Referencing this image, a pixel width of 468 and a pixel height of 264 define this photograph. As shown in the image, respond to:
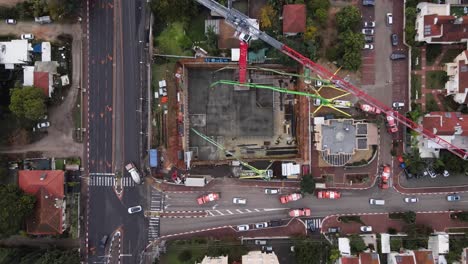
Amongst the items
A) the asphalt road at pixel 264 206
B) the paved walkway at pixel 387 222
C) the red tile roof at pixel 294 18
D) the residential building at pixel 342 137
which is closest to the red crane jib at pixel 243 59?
the red tile roof at pixel 294 18

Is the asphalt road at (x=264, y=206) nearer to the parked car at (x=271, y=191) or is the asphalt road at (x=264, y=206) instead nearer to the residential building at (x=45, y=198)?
the parked car at (x=271, y=191)

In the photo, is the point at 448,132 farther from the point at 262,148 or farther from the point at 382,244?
the point at 262,148

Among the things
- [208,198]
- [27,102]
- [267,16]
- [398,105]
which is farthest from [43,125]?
[398,105]

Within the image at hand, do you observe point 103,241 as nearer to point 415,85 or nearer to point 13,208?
point 13,208

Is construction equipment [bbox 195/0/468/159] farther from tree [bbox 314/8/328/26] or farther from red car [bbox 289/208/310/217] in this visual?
red car [bbox 289/208/310/217]

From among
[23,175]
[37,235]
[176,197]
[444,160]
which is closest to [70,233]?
[37,235]

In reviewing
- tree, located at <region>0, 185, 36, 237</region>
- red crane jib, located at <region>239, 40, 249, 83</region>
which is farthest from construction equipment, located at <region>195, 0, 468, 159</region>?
tree, located at <region>0, 185, 36, 237</region>
